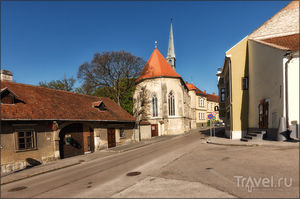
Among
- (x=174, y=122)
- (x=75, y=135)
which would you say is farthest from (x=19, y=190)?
(x=174, y=122)

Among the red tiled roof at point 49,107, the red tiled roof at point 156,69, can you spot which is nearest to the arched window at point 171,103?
the red tiled roof at point 156,69

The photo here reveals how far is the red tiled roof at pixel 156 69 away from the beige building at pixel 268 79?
1639 cm

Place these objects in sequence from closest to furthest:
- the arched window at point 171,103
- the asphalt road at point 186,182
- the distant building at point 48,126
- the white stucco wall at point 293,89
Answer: the asphalt road at point 186,182 < the distant building at point 48,126 < the white stucco wall at point 293,89 < the arched window at point 171,103

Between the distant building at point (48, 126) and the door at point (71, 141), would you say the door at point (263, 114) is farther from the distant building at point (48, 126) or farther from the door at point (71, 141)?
the door at point (71, 141)

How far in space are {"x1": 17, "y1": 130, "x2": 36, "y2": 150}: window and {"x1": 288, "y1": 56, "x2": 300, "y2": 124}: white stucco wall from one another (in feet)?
56.7

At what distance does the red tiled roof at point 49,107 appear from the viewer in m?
12.0

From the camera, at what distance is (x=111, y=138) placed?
63.7 ft

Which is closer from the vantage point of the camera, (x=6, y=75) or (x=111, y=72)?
(x=6, y=75)

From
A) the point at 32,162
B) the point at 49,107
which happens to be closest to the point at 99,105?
the point at 49,107

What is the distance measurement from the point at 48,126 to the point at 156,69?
2553 cm

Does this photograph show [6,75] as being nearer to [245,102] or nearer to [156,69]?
[245,102]

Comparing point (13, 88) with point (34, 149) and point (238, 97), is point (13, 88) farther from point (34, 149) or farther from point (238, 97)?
point (238, 97)

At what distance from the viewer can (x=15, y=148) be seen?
11.4 metres

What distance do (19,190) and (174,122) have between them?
28.0 meters
